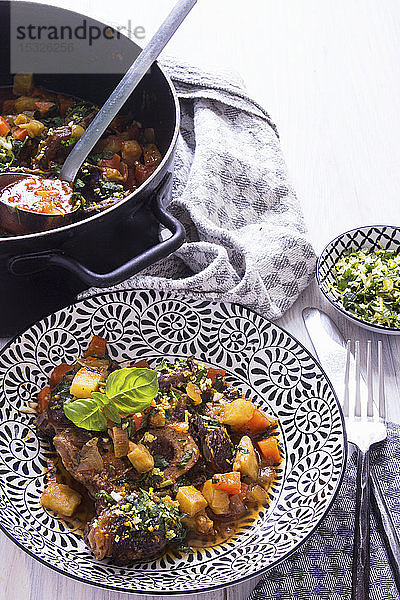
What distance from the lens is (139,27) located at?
3.91 metres

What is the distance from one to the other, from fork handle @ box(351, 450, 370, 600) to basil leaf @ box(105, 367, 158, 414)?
617 mm

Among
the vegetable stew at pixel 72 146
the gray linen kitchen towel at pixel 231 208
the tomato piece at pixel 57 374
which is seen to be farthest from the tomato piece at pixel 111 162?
the tomato piece at pixel 57 374

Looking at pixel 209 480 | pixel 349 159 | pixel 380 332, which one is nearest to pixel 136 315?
pixel 209 480

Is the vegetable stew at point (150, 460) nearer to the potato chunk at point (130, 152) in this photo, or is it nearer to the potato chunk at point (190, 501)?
the potato chunk at point (190, 501)

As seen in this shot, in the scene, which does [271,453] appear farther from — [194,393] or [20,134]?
[20,134]

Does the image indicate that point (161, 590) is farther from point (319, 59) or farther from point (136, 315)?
point (319, 59)

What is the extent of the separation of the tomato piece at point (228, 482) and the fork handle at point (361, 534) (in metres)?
0.32

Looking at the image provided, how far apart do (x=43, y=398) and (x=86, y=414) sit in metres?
0.29

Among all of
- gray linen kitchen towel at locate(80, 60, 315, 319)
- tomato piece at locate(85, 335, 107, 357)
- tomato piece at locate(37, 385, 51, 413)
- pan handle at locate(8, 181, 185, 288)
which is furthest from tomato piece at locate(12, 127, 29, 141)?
tomato piece at locate(37, 385, 51, 413)

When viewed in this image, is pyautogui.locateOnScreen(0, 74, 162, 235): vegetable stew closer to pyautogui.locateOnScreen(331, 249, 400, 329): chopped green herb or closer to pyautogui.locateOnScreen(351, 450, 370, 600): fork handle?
pyautogui.locateOnScreen(331, 249, 400, 329): chopped green herb

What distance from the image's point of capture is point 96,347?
2299mm

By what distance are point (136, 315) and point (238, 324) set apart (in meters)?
0.32

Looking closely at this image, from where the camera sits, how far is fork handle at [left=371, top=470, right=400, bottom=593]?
1.90 meters

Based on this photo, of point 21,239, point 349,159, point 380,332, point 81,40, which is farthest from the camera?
point 349,159
